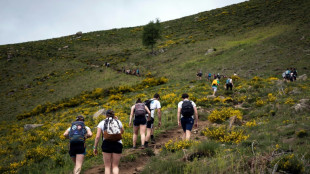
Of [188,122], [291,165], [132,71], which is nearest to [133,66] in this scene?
[132,71]

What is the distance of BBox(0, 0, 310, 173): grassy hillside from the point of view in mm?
15562

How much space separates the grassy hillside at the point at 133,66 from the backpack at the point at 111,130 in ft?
9.11

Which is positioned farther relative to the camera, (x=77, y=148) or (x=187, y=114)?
(x=187, y=114)

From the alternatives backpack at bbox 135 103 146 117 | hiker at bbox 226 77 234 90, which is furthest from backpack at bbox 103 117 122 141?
hiker at bbox 226 77 234 90

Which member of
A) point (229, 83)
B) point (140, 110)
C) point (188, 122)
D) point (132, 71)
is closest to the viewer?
point (188, 122)

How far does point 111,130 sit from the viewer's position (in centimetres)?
509

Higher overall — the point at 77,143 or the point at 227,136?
the point at 77,143

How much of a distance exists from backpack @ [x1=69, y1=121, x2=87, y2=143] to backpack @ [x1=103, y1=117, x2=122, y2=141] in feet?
3.39

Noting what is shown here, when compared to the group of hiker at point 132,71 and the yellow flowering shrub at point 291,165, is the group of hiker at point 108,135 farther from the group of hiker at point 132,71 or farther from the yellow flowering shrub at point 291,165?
the group of hiker at point 132,71

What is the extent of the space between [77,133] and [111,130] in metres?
1.26

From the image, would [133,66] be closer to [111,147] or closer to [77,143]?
[77,143]

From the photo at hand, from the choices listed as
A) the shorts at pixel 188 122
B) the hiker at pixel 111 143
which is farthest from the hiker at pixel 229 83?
the hiker at pixel 111 143

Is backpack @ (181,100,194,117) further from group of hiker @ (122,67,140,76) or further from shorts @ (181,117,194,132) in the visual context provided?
group of hiker @ (122,67,140,76)

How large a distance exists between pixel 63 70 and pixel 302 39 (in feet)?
159
